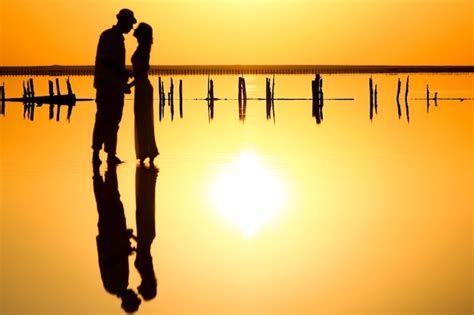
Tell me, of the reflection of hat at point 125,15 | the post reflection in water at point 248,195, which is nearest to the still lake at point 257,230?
the post reflection in water at point 248,195

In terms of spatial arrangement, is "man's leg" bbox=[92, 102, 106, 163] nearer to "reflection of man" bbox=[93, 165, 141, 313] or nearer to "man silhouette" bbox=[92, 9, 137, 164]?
"man silhouette" bbox=[92, 9, 137, 164]

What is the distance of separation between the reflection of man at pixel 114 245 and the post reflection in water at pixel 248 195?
1.01m

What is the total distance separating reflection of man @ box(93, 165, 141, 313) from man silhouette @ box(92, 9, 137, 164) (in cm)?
319

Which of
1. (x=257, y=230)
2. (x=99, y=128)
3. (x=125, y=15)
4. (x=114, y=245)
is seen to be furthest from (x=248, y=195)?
(x=125, y=15)

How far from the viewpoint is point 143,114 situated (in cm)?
1589

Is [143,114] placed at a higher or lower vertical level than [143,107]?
lower

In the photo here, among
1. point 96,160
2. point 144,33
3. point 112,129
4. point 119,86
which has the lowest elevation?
point 96,160

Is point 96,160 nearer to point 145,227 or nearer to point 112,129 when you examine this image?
point 112,129

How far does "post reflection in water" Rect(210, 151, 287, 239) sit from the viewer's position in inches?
389

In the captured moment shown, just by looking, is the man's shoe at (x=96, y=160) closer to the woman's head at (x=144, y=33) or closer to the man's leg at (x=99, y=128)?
the man's leg at (x=99, y=128)

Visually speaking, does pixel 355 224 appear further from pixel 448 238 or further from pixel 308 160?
pixel 308 160

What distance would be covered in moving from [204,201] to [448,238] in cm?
323

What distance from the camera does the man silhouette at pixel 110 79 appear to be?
1566 centimetres

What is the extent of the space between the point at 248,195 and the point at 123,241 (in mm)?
3507
